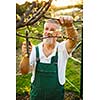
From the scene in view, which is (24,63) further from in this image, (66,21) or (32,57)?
(66,21)

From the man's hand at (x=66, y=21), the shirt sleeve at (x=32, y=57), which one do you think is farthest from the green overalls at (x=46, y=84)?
the man's hand at (x=66, y=21)

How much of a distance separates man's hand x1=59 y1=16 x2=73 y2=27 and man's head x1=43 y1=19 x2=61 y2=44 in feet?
0.13

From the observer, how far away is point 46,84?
A: 1.94m

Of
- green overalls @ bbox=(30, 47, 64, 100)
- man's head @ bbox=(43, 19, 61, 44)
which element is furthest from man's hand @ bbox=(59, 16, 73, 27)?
green overalls @ bbox=(30, 47, 64, 100)

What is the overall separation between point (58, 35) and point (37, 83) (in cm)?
40

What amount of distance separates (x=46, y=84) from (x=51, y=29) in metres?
0.42

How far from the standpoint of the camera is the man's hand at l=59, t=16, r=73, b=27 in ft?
6.52

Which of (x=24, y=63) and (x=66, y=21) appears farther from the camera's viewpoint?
(x=66, y=21)

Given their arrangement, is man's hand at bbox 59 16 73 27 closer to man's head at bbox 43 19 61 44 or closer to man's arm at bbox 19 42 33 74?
man's head at bbox 43 19 61 44

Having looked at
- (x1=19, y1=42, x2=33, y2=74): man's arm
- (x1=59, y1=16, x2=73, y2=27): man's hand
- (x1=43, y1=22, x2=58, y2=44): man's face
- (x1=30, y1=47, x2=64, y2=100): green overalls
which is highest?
(x1=59, y1=16, x2=73, y2=27): man's hand

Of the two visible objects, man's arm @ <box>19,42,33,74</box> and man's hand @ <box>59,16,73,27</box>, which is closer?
man's arm @ <box>19,42,33,74</box>

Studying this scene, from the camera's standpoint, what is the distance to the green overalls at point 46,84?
A: 1925 mm

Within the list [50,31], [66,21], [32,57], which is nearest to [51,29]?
[50,31]
